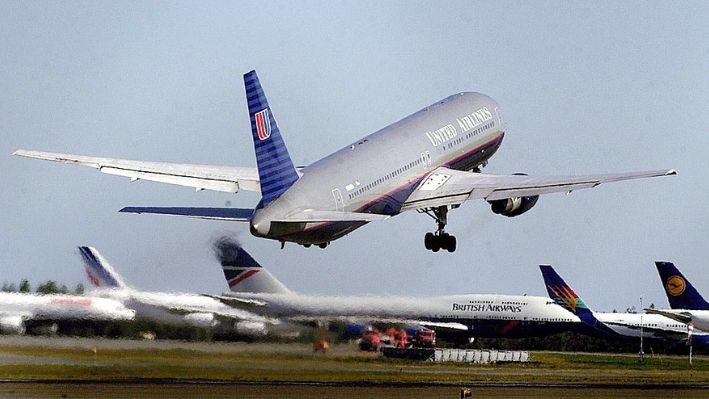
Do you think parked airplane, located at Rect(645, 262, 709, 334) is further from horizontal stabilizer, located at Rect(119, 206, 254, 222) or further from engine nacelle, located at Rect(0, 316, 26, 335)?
engine nacelle, located at Rect(0, 316, 26, 335)

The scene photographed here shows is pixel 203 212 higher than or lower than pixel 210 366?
higher

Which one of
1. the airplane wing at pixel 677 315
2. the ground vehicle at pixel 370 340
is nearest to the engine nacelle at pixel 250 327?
the ground vehicle at pixel 370 340

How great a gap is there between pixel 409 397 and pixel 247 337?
570 cm

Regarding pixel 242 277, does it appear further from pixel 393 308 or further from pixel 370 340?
pixel 393 308

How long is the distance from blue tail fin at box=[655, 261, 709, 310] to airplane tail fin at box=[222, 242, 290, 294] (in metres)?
39.3

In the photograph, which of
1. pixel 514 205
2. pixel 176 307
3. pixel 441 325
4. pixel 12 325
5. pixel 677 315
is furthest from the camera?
pixel 677 315

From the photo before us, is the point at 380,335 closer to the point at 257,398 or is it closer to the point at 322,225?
the point at 322,225

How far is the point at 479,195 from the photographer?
60000 millimetres

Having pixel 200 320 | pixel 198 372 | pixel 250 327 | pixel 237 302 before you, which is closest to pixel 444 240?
pixel 237 302

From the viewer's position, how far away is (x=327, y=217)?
5044 centimetres

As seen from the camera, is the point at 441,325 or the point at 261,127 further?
the point at 441,325

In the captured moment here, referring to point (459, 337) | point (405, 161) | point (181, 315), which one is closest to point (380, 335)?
point (405, 161)

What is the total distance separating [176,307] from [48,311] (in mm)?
4230

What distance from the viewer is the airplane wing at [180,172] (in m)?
55.8
